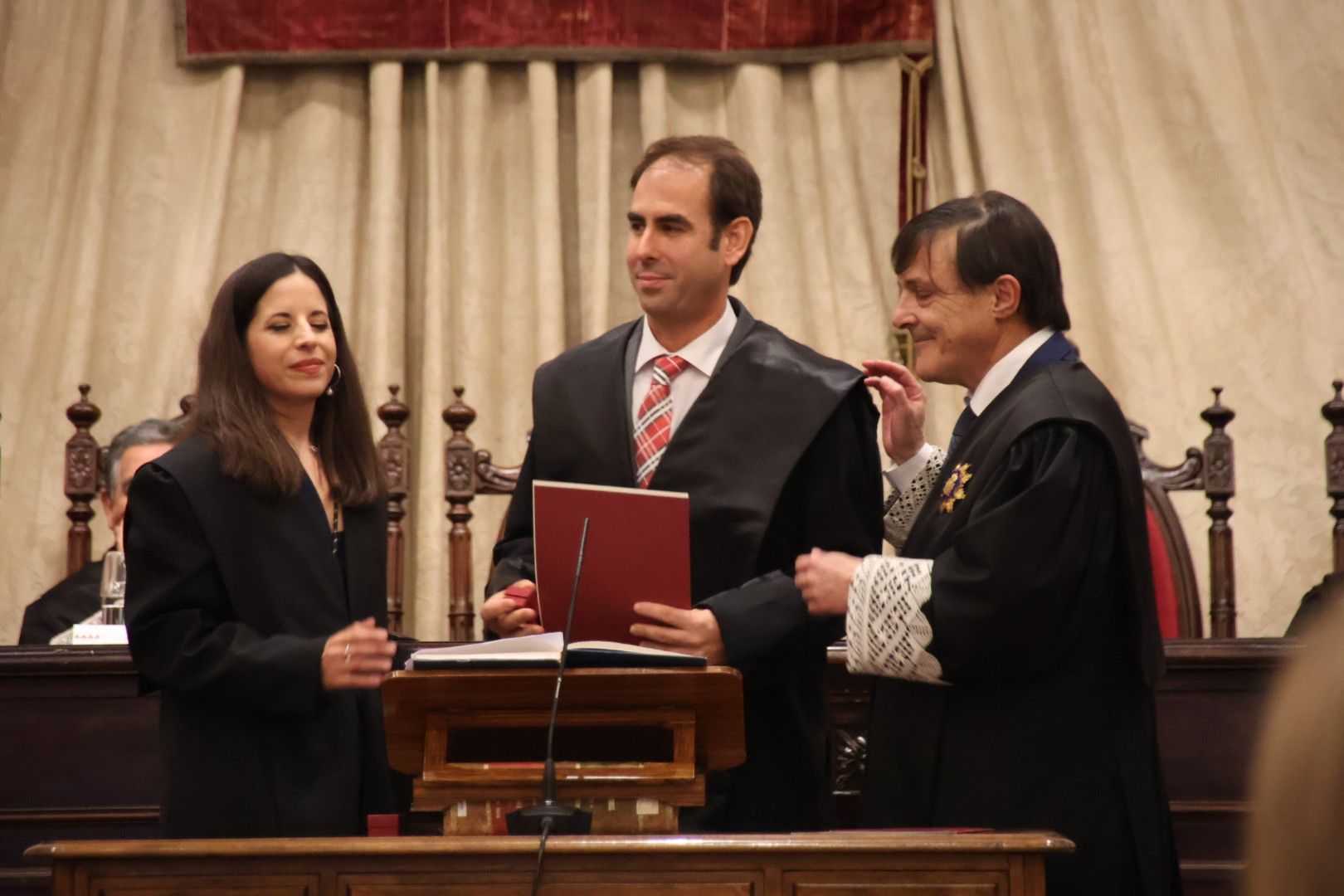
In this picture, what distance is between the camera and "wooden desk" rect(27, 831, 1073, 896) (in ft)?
6.48

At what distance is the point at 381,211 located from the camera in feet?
19.2

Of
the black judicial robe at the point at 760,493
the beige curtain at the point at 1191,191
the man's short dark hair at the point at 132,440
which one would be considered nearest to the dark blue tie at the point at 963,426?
the black judicial robe at the point at 760,493

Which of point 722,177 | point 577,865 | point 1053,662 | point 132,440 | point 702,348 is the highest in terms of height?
point 722,177

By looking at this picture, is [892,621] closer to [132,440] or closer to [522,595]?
[522,595]

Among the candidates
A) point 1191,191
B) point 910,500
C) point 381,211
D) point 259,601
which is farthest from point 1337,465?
point 381,211

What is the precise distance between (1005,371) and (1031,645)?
1.78ft

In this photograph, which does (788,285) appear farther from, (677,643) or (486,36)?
(677,643)

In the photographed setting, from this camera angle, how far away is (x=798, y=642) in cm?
267

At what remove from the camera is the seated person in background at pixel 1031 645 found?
2.41 metres

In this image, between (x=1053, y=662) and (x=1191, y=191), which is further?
(x=1191, y=191)

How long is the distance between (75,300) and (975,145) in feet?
11.0

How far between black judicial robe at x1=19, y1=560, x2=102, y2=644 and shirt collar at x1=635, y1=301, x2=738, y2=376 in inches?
87.7

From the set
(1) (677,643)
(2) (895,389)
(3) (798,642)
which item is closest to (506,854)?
(1) (677,643)

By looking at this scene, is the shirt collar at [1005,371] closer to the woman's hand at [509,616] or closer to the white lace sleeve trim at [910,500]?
the white lace sleeve trim at [910,500]
